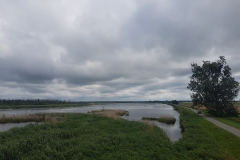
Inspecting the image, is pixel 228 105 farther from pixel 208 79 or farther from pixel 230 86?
pixel 208 79

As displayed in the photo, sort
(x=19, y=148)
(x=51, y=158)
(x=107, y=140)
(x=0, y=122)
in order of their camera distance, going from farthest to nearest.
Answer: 1. (x=0, y=122)
2. (x=107, y=140)
3. (x=19, y=148)
4. (x=51, y=158)

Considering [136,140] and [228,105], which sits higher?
[228,105]

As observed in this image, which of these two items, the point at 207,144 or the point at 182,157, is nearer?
the point at 182,157

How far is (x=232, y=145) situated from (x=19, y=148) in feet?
47.3

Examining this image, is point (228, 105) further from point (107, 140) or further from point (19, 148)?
point (19, 148)

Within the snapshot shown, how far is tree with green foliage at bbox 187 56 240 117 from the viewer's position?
36.1 meters

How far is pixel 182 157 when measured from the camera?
10.6m

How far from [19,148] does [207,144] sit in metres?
12.7

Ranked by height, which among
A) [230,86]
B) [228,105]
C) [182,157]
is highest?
[230,86]

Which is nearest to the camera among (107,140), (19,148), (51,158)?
(51,158)

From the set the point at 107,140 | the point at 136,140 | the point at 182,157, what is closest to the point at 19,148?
the point at 107,140

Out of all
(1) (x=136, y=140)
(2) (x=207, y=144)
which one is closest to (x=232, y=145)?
(2) (x=207, y=144)

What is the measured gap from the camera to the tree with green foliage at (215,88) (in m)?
36.1

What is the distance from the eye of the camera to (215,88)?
37.1 meters
